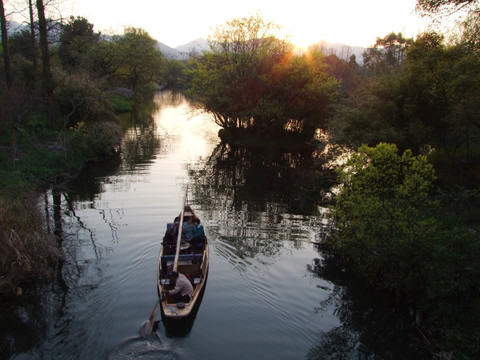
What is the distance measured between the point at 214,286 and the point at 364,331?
17.1ft

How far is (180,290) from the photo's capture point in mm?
11180

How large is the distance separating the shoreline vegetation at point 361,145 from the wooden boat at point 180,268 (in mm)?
4129

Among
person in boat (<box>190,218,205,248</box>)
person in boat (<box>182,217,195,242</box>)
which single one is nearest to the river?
person in boat (<box>190,218,205,248</box>)

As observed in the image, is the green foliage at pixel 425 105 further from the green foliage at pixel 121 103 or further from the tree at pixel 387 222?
the green foliage at pixel 121 103

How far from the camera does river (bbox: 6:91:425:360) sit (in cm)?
1003

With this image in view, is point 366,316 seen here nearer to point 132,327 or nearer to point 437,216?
point 437,216

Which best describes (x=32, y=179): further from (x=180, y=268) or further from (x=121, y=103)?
(x=121, y=103)

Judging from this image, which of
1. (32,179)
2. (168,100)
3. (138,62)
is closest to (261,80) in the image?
(32,179)

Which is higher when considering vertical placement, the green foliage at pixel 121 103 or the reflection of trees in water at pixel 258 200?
the green foliage at pixel 121 103

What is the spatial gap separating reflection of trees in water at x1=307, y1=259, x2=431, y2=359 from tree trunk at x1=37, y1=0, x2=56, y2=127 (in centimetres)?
2714

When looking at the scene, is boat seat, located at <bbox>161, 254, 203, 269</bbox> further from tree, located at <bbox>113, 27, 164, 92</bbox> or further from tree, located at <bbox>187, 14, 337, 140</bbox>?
tree, located at <bbox>113, 27, 164, 92</bbox>

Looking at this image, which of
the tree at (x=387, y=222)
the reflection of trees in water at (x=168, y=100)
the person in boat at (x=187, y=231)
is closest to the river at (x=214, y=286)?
the person in boat at (x=187, y=231)

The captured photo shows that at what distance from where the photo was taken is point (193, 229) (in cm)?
1526

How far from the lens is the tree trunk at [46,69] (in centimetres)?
2793
